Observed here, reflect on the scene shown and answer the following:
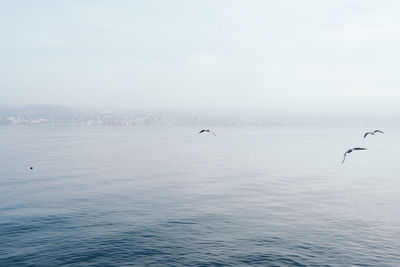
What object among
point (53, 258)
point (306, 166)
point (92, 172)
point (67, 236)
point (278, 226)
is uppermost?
point (306, 166)

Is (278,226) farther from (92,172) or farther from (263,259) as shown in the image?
(92,172)

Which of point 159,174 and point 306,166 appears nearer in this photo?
point 159,174

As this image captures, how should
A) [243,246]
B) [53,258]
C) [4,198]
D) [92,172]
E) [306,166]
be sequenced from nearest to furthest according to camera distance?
[53,258], [243,246], [4,198], [92,172], [306,166]

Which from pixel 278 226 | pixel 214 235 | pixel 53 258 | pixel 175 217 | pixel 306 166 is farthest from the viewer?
pixel 306 166

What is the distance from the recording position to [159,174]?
94.4 m

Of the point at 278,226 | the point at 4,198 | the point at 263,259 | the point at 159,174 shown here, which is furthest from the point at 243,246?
the point at 159,174

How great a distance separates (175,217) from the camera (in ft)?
170

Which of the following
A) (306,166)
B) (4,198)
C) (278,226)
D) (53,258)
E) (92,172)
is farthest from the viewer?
(306,166)

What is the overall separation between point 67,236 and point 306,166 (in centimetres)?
8563

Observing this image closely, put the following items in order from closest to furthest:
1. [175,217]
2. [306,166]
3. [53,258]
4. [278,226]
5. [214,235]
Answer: [53,258] < [214,235] < [278,226] < [175,217] < [306,166]

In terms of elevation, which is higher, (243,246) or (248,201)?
(248,201)

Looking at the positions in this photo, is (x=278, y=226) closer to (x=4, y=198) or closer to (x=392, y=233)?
(x=392, y=233)

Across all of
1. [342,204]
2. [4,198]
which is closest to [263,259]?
[342,204]

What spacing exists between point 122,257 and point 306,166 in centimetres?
8588
